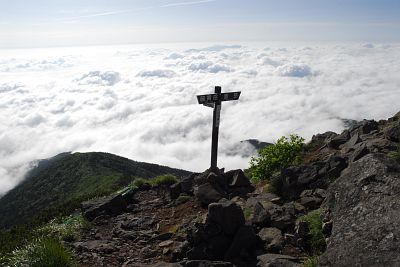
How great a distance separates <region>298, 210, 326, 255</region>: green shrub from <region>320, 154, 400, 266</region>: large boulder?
0.87m

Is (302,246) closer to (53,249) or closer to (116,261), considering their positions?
(116,261)

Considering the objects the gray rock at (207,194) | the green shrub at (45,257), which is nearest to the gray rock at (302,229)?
the gray rock at (207,194)

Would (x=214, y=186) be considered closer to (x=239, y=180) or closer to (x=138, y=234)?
(x=239, y=180)

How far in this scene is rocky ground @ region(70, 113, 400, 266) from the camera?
6281 millimetres

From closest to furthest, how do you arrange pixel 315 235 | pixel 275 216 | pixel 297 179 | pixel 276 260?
pixel 276 260, pixel 315 235, pixel 275 216, pixel 297 179

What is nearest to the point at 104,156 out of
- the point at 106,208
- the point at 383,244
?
the point at 106,208

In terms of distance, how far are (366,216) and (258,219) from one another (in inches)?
159

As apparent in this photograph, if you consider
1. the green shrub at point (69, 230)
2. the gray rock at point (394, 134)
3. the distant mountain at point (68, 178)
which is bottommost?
the distant mountain at point (68, 178)

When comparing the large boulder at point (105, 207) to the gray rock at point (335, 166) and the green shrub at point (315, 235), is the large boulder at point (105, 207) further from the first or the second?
the green shrub at point (315, 235)

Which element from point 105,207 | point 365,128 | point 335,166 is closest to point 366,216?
point 335,166

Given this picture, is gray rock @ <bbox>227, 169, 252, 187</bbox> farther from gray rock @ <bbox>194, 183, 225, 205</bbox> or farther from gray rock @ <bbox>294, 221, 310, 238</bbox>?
gray rock @ <bbox>294, 221, 310, 238</bbox>

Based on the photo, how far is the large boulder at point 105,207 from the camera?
14.9 metres

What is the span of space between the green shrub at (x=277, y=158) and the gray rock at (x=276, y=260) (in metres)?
8.20

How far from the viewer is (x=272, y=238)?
362 inches
